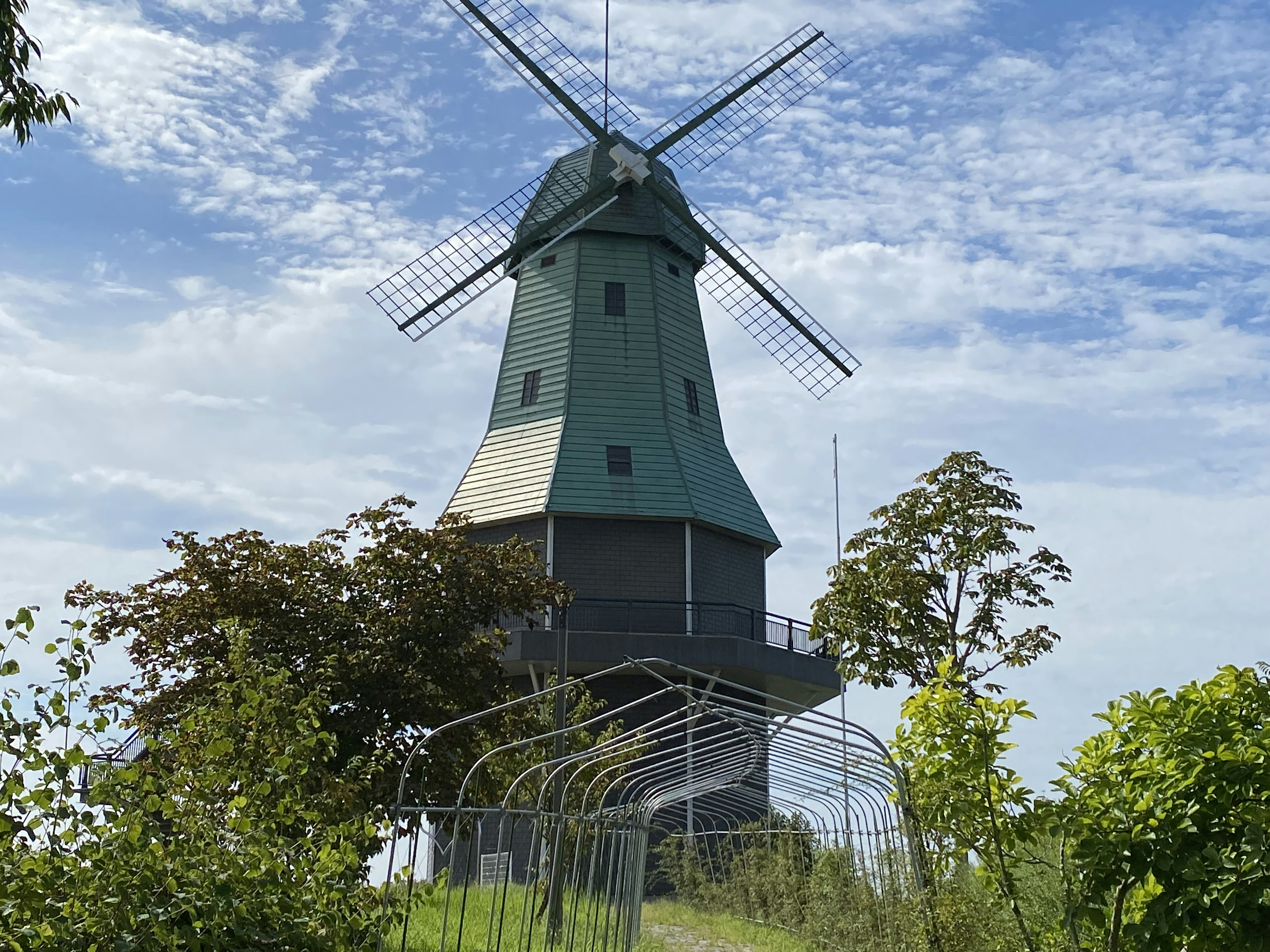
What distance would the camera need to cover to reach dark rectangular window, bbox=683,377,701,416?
1092 inches

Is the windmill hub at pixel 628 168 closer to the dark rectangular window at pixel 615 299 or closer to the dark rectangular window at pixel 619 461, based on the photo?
the dark rectangular window at pixel 615 299

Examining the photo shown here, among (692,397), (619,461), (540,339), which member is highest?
(540,339)

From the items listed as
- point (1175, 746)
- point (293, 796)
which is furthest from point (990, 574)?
point (293, 796)

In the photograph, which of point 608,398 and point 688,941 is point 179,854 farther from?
point 608,398

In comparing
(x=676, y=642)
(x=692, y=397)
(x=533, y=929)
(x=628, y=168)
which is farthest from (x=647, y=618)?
(x=533, y=929)

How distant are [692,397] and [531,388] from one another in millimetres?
3092

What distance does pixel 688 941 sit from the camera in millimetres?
16656

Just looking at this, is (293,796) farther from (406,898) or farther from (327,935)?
(406,898)

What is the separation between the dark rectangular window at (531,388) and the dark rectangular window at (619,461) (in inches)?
78.0

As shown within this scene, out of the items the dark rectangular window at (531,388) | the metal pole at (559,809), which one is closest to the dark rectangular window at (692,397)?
the dark rectangular window at (531,388)

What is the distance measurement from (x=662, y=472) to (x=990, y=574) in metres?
11.0

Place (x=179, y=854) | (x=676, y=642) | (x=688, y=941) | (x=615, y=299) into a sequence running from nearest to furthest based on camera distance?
1. (x=179, y=854)
2. (x=688, y=941)
3. (x=676, y=642)
4. (x=615, y=299)

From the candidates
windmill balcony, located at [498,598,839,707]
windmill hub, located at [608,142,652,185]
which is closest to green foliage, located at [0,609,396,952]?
windmill balcony, located at [498,598,839,707]

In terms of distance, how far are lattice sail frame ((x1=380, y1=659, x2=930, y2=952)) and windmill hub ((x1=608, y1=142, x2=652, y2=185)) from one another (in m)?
11.3
